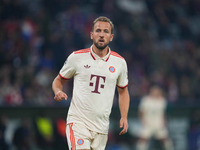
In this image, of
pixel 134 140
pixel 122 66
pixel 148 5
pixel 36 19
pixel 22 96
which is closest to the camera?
pixel 122 66

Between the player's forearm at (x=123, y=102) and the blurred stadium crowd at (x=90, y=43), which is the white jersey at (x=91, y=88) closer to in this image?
the player's forearm at (x=123, y=102)

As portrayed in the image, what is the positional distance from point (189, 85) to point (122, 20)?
336 centimetres

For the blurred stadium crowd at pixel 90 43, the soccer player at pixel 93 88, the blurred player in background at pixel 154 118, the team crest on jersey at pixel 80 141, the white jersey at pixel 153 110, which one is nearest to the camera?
the team crest on jersey at pixel 80 141

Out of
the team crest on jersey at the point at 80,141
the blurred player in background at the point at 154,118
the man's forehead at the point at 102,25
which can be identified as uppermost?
the man's forehead at the point at 102,25

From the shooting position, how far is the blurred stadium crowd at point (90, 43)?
11.5 meters

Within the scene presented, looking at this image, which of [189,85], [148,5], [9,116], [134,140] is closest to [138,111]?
[134,140]

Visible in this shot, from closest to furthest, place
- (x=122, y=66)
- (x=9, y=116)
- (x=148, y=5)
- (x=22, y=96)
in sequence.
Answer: (x=122, y=66) < (x=9, y=116) < (x=22, y=96) < (x=148, y=5)

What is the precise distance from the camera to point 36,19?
13.4 m

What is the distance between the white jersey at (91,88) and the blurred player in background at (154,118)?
678cm

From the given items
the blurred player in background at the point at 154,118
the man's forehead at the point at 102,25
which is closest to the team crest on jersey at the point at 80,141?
the man's forehead at the point at 102,25

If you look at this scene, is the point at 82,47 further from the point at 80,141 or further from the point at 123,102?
the point at 80,141

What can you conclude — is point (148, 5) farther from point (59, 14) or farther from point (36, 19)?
point (36, 19)

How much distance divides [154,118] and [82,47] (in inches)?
123

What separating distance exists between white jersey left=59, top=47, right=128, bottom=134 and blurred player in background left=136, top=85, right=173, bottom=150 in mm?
6777
